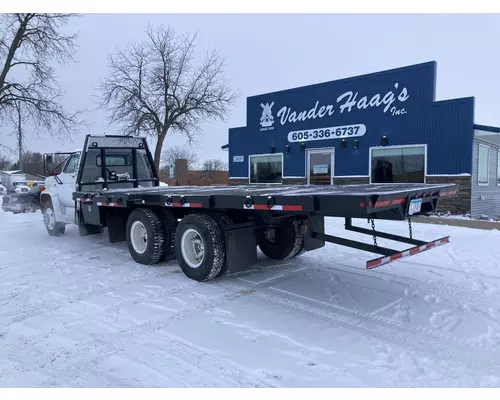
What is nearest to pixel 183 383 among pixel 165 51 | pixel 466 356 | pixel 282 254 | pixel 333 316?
pixel 333 316

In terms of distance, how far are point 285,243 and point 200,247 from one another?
1.65 metres

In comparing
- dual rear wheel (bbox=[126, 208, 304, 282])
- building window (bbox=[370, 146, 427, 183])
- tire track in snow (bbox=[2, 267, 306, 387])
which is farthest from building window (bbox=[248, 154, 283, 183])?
tire track in snow (bbox=[2, 267, 306, 387])

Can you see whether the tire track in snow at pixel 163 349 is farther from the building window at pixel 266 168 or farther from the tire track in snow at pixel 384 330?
the building window at pixel 266 168

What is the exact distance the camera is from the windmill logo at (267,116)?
18.2 metres

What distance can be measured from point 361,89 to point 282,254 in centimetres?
1010

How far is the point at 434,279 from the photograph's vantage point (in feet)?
20.6

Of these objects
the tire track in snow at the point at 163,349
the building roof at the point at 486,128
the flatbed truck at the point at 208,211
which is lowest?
the tire track in snow at the point at 163,349

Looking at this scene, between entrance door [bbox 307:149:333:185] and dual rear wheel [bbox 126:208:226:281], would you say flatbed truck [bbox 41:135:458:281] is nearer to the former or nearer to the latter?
dual rear wheel [bbox 126:208:226:281]

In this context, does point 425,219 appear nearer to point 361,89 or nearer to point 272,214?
point 361,89

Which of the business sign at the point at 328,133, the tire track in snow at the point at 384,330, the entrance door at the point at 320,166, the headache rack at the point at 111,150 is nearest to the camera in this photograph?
the tire track in snow at the point at 384,330

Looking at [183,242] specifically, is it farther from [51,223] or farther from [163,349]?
[51,223]

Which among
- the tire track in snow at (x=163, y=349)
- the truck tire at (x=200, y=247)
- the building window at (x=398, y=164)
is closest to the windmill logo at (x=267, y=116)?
the building window at (x=398, y=164)

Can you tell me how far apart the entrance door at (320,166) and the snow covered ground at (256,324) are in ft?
29.9

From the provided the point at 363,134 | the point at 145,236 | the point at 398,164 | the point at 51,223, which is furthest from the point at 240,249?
the point at 363,134
